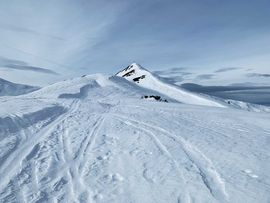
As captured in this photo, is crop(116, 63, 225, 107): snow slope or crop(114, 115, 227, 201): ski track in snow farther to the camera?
crop(116, 63, 225, 107): snow slope

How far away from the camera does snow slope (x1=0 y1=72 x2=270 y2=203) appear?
7270mm

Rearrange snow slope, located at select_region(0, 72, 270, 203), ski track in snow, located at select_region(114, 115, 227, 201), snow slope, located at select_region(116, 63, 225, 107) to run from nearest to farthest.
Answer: snow slope, located at select_region(0, 72, 270, 203) < ski track in snow, located at select_region(114, 115, 227, 201) < snow slope, located at select_region(116, 63, 225, 107)

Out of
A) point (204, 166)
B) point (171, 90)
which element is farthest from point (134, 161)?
point (171, 90)

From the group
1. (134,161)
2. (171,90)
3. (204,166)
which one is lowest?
(134,161)

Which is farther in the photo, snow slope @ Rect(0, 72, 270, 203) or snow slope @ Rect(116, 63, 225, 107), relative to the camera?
snow slope @ Rect(116, 63, 225, 107)

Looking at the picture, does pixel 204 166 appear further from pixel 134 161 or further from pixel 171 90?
pixel 171 90

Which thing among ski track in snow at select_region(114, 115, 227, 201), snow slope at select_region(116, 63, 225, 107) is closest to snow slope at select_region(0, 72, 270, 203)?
ski track in snow at select_region(114, 115, 227, 201)

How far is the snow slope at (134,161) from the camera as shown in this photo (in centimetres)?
727

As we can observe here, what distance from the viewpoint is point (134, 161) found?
9.74 meters

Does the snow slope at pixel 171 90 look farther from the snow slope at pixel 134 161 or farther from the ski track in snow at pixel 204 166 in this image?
the ski track in snow at pixel 204 166

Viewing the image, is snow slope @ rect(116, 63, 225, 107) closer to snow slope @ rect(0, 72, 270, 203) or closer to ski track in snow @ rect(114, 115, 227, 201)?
snow slope @ rect(0, 72, 270, 203)

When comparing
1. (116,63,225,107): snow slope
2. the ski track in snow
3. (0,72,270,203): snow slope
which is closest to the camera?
(0,72,270,203): snow slope

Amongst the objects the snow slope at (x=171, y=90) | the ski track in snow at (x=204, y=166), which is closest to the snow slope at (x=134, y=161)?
the ski track in snow at (x=204, y=166)

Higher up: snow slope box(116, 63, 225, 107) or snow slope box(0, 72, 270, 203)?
snow slope box(116, 63, 225, 107)
